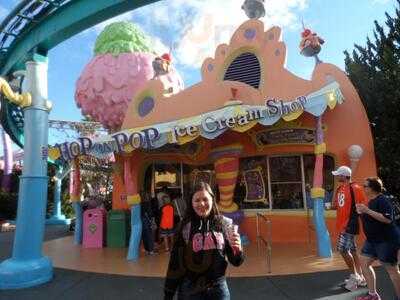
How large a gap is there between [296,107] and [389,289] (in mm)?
4118

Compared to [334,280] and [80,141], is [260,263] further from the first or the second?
[80,141]

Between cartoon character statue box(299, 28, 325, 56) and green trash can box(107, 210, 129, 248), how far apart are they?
21.7ft

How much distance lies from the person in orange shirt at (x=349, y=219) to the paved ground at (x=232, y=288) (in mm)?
349

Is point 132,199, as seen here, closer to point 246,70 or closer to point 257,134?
point 257,134

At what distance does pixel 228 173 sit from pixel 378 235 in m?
6.03

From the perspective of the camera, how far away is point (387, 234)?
16.6 feet

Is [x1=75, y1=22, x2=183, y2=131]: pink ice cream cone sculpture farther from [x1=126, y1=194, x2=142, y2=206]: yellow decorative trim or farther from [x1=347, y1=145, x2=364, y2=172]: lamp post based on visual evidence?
[x1=347, y1=145, x2=364, y2=172]: lamp post

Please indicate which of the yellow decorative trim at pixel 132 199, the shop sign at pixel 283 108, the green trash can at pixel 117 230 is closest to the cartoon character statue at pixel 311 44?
the shop sign at pixel 283 108

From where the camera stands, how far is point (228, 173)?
10938 millimetres

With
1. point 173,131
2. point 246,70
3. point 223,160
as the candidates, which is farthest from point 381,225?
point 246,70

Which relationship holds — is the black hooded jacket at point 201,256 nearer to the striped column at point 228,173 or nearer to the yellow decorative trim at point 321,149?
the yellow decorative trim at point 321,149

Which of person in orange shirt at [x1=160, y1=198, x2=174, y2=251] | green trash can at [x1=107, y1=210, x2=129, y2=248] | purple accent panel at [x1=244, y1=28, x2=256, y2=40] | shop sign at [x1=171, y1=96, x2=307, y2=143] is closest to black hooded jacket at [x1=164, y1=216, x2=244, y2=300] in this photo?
shop sign at [x1=171, y1=96, x2=307, y2=143]

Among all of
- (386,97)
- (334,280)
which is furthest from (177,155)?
(334,280)

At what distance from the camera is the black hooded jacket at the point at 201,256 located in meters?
3.02
